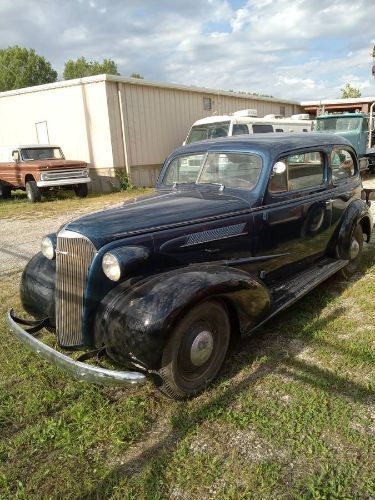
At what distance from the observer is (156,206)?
3.32m

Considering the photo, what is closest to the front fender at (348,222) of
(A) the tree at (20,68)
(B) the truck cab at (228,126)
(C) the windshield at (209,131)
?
(B) the truck cab at (228,126)

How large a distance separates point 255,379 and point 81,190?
11.0 metres

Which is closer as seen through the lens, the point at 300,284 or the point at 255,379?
the point at 255,379

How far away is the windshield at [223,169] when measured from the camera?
12.1 feet

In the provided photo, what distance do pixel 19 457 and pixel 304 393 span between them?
1881 millimetres

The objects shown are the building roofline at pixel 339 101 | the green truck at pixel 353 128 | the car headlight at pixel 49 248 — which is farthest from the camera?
the building roofline at pixel 339 101

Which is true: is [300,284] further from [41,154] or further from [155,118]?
[155,118]

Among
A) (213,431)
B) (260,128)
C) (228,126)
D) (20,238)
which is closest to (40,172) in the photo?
(20,238)

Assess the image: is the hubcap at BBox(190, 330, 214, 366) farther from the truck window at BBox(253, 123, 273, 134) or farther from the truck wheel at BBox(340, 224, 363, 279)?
the truck window at BBox(253, 123, 273, 134)

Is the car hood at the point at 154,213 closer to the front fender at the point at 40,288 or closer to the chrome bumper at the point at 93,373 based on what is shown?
the front fender at the point at 40,288

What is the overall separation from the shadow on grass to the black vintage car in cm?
18

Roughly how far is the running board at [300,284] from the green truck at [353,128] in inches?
401

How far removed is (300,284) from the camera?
153 inches

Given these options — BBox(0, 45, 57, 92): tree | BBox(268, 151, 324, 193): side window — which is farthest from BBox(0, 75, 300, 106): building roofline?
BBox(0, 45, 57, 92): tree
